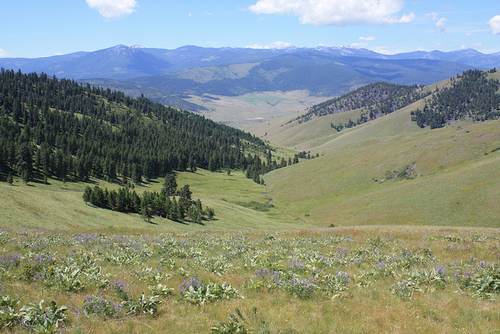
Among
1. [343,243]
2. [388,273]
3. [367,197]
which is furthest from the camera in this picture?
[367,197]

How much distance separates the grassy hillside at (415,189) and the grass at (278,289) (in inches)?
3495

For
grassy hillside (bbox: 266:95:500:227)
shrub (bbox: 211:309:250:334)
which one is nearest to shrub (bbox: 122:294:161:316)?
shrub (bbox: 211:309:250:334)

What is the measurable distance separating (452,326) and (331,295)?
14.0 ft

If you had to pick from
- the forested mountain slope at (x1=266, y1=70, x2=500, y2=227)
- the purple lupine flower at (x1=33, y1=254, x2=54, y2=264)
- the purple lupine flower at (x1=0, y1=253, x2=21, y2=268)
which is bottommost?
the forested mountain slope at (x1=266, y1=70, x2=500, y2=227)

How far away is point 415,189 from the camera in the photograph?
13150 centimetres

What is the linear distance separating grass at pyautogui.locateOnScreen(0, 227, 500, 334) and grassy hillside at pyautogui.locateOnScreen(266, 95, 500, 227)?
88.8 m

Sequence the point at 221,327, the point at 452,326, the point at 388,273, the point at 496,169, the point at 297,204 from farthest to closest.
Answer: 1. the point at 297,204
2. the point at 496,169
3. the point at 388,273
4. the point at 452,326
5. the point at 221,327

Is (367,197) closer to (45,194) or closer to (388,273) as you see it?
(45,194)

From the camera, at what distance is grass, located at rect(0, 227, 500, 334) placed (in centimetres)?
1309

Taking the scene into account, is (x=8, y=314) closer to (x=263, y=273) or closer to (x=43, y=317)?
(x=43, y=317)

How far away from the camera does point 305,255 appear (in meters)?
24.9

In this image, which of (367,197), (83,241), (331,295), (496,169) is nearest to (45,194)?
(83,241)

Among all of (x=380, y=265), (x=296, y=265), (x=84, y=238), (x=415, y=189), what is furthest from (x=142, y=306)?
(x=415, y=189)

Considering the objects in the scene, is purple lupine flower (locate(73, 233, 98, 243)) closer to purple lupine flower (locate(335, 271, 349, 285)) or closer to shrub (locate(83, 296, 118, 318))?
shrub (locate(83, 296, 118, 318))
